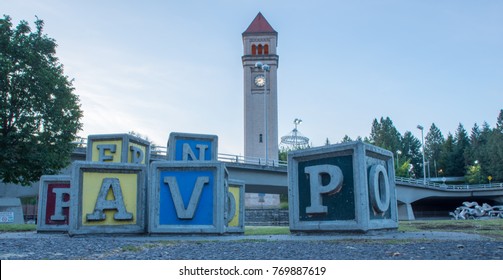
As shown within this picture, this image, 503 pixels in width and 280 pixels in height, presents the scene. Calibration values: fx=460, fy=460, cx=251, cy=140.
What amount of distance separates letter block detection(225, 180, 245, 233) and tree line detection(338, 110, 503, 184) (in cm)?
7545

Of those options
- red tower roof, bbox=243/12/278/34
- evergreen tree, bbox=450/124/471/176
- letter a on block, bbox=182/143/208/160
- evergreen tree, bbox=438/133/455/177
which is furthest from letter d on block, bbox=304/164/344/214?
evergreen tree, bbox=438/133/455/177

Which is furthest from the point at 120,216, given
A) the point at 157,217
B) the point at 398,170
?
the point at 398,170

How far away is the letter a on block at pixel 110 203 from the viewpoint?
10648mm

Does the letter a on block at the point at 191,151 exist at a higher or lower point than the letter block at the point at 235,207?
higher

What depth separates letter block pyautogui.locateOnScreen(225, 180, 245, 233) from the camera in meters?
12.6

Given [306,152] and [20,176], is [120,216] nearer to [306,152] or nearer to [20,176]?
[306,152]

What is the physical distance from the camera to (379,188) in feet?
34.0

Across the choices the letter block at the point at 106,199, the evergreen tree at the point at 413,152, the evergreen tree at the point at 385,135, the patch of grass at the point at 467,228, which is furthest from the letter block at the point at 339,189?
the evergreen tree at the point at 413,152

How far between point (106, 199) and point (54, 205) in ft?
12.9

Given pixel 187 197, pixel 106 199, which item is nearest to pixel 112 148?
pixel 106 199

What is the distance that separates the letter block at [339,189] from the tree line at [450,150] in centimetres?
7743

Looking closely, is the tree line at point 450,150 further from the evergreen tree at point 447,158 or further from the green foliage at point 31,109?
the green foliage at point 31,109

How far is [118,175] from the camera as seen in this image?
10.9 metres
